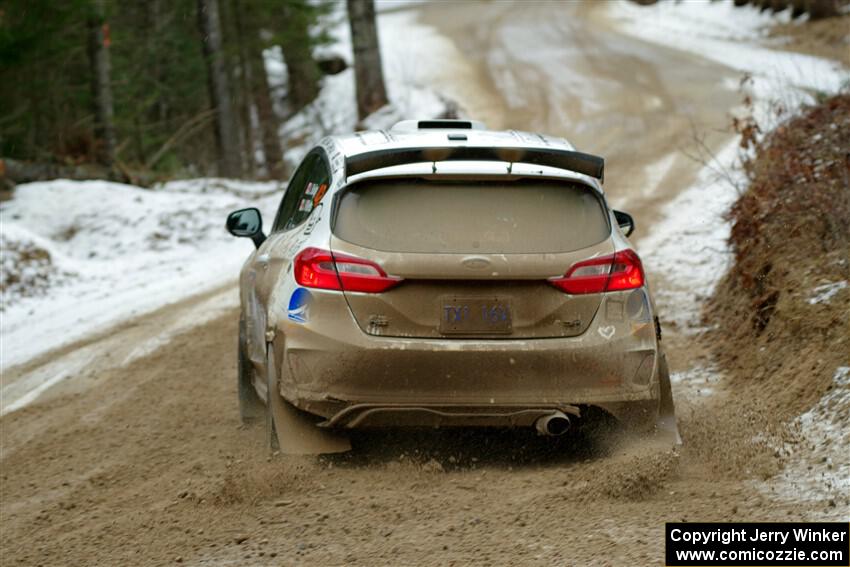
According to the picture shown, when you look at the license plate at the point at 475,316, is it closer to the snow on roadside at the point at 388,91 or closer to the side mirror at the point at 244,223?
the side mirror at the point at 244,223

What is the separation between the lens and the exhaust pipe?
231 inches

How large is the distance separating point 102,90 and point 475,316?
1499 cm

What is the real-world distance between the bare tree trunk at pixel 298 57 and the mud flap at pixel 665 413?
19.9m

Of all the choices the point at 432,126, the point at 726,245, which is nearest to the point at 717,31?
the point at 726,245

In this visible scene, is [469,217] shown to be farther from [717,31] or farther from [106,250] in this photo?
[717,31]

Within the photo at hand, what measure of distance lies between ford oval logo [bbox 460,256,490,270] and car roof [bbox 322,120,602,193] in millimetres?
494

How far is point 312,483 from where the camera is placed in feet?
19.5

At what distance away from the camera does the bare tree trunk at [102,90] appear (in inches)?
746

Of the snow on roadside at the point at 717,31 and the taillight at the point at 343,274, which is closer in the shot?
the taillight at the point at 343,274

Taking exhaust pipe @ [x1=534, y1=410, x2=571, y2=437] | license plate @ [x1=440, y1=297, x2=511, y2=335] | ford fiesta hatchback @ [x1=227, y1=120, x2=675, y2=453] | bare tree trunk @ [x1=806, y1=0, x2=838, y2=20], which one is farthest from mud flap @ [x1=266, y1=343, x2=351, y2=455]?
bare tree trunk @ [x1=806, y1=0, x2=838, y2=20]

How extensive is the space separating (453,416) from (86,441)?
122 inches

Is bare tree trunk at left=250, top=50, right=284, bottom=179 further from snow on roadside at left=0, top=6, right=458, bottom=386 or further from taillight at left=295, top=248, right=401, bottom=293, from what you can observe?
taillight at left=295, top=248, right=401, bottom=293

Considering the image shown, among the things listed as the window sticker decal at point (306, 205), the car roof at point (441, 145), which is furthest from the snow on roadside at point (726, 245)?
the window sticker decal at point (306, 205)

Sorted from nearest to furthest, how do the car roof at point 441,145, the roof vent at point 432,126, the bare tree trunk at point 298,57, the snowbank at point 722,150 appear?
the car roof at point 441,145, the roof vent at point 432,126, the snowbank at point 722,150, the bare tree trunk at point 298,57
